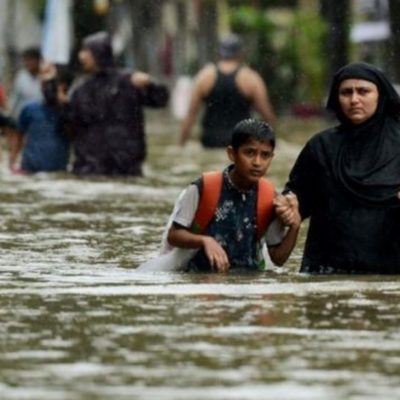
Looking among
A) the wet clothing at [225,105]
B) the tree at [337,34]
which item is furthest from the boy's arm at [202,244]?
the tree at [337,34]

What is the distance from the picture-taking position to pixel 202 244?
13141 mm

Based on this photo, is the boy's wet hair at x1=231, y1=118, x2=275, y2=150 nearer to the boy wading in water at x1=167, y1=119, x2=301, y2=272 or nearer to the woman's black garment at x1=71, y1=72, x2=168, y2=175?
the boy wading in water at x1=167, y1=119, x2=301, y2=272

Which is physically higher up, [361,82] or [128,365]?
[361,82]

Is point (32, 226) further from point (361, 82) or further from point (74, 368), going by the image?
point (74, 368)

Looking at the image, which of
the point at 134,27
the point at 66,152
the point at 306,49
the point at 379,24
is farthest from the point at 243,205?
the point at 134,27

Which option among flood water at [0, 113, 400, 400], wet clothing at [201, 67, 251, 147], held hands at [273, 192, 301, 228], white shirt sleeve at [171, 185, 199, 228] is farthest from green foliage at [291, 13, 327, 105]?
held hands at [273, 192, 301, 228]

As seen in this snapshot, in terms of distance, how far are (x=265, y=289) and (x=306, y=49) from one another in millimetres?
40109

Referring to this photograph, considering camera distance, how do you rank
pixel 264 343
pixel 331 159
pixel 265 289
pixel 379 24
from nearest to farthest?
pixel 264 343 → pixel 265 289 → pixel 331 159 → pixel 379 24

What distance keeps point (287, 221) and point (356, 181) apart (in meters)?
0.52

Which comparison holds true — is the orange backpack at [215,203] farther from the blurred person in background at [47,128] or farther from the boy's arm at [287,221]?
the blurred person in background at [47,128]

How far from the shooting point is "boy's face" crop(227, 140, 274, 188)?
518 inches

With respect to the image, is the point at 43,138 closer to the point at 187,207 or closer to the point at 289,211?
the point at 187,207

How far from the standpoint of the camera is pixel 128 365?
9.69 meters

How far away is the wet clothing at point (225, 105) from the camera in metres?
29.5
